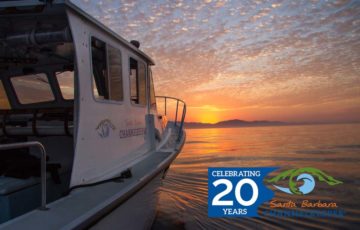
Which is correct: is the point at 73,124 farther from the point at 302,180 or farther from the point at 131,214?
the point at 302,180

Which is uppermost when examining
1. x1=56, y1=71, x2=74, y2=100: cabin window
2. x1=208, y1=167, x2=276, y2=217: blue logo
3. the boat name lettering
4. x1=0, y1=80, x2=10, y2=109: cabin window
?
x1=56, y1=71, x2=74, y2=100: cabin window

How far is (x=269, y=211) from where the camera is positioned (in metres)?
7.71

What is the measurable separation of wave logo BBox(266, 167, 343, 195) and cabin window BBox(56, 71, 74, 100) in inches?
321

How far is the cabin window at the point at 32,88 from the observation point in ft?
18.9

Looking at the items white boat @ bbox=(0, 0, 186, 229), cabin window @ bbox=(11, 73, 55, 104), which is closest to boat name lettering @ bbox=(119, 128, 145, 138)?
white boat @ bbox=(0, 0, 186, 229)

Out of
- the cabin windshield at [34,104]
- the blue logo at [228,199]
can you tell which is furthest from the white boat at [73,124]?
the blue logo at [228,199]

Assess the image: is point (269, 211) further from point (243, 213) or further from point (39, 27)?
point (39, 27)

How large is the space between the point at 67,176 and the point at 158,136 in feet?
9.55

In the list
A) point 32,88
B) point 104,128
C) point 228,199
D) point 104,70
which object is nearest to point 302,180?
point 228,199

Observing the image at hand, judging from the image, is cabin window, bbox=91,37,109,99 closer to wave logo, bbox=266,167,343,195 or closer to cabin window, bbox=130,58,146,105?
cabin window, bbox=130,58,146,105

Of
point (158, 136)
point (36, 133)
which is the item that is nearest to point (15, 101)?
point (36, 133)

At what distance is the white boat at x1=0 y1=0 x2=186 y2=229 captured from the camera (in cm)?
304

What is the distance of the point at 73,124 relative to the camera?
4.20 m

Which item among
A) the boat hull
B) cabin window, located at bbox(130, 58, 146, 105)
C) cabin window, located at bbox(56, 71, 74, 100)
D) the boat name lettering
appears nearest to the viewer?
the boat hull
